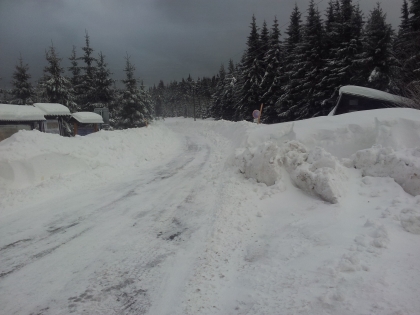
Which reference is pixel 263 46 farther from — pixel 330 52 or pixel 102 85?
pixel 102 85

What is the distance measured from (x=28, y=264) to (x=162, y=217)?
228cm

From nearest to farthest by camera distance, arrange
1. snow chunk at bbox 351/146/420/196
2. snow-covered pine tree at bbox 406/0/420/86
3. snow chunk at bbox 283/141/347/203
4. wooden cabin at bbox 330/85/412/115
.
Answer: snow chunk at bbox 351/146/420/196, snow chunk at bbox 283/141/347/203, wooden cabin at bbox 330/85/412/115, snow-covered pine tree at bbox 406/0/420/86

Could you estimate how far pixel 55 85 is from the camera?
2856 cm

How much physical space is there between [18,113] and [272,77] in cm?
2674

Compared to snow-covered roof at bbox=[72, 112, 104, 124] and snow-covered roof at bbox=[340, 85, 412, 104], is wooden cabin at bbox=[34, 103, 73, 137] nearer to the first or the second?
snow-covered roof at bbox=[72, 112, 104, 124]

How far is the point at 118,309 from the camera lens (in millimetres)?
2754

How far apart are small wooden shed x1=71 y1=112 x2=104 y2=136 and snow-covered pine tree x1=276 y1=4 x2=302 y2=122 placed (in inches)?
762

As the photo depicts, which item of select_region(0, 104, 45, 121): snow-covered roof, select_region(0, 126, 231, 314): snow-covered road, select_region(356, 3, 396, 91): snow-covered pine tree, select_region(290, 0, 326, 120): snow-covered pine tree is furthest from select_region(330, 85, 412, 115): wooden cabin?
select_region(0, 104, 45, 121): snow-covered roof

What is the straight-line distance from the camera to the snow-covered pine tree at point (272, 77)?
3100cm

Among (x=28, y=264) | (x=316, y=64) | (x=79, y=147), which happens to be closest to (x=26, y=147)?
(x=79, y=147)

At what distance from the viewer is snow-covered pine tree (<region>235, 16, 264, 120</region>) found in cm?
3212

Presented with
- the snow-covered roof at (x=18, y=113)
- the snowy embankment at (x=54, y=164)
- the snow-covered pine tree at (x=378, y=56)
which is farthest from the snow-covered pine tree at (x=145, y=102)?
the snow-covered pine tree at (x=378, y=56)

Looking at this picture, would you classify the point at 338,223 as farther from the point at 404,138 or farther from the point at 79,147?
the point at 79,147

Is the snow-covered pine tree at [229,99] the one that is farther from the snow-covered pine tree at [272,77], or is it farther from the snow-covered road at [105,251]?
the snow-covered road at [105,251]
